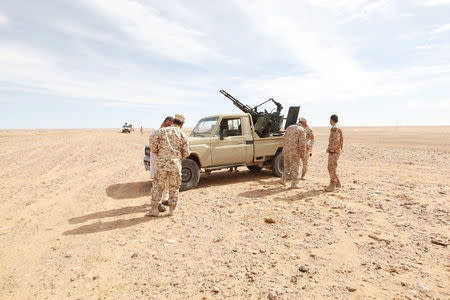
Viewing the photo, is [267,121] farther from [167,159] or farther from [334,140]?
[167,159]

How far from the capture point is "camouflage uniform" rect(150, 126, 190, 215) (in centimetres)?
539

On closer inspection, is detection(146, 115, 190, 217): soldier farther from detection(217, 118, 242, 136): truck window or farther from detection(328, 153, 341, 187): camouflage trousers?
detection(328, 153, 341, 187): camouflage trousers

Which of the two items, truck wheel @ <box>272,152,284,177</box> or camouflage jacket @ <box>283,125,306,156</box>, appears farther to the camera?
truck wheel @ <box>272,152,284,177</box>

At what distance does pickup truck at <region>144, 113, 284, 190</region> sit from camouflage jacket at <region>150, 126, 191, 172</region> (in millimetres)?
1920

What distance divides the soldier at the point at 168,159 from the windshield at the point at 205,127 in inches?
103

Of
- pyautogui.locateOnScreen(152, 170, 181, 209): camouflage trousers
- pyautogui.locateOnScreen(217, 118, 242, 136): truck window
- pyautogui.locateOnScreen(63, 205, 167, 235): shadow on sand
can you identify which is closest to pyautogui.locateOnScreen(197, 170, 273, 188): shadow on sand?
pyautogui.locateOnScreen(217, 118, 242, 136): truck window

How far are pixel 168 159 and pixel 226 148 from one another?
9.47 feet

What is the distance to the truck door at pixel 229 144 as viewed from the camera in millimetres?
7938

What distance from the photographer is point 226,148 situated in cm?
807

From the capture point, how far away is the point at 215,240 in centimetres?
438

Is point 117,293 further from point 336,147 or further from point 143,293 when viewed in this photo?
point 336,147

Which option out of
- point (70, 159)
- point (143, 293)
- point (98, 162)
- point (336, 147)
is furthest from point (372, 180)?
point (70, 159)

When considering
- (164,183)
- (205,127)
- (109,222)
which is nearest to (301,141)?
(205,127)

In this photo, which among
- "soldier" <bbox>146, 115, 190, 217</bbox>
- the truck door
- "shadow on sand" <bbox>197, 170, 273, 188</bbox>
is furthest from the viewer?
"shadow on sand" <bbox>197, 170, 273, 188</bbox>
